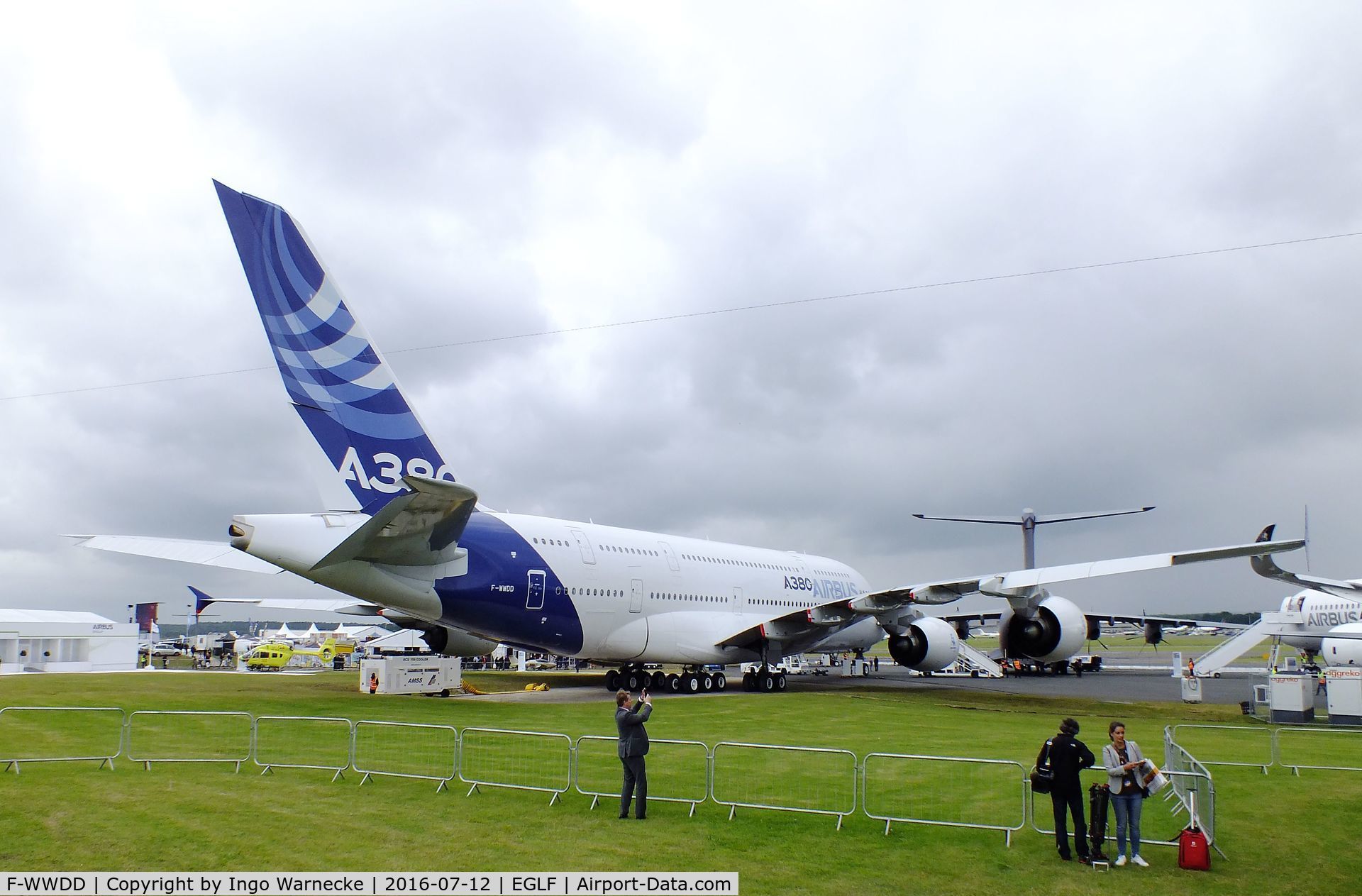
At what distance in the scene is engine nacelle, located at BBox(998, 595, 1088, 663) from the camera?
2823cm

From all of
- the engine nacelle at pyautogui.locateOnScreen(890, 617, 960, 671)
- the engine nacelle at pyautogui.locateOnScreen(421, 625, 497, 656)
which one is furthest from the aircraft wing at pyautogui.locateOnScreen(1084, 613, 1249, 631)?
the engine nacelle at pyautogui.locateOnScreen(421, 625, 497, 656)

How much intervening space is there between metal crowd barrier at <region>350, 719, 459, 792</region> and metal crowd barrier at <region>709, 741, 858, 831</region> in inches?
122

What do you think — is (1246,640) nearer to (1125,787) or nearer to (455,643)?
(455,643)

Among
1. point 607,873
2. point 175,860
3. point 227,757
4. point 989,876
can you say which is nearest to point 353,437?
point 227,757

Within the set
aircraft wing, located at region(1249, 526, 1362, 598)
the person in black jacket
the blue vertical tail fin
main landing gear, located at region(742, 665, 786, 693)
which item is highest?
the blue vertical tail fin

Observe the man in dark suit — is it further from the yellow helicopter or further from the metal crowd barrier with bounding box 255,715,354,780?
the yellow helicopter

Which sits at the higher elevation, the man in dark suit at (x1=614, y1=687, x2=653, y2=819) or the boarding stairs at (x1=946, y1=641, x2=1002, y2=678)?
the man in dark suit at (x1=614, y1=687, x2=653, y2=819)

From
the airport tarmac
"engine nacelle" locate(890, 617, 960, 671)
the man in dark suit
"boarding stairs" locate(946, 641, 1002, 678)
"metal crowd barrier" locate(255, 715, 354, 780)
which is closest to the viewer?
the man in dark suit

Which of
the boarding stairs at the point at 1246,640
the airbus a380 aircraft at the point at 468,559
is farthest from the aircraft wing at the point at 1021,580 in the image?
the boarding stairs at the point at 1246,640

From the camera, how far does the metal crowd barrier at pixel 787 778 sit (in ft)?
31.5

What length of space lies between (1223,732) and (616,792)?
13.9 metres

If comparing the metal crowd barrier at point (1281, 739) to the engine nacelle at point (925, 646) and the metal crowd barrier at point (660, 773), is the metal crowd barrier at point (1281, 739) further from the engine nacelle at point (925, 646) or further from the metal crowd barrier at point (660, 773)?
the engine nacelle at point (925, 646)

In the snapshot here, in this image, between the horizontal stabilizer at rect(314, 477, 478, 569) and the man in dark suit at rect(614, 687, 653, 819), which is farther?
the horizontal stabilizer at rect(314, 477, 478, 569)

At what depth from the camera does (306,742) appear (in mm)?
13453
